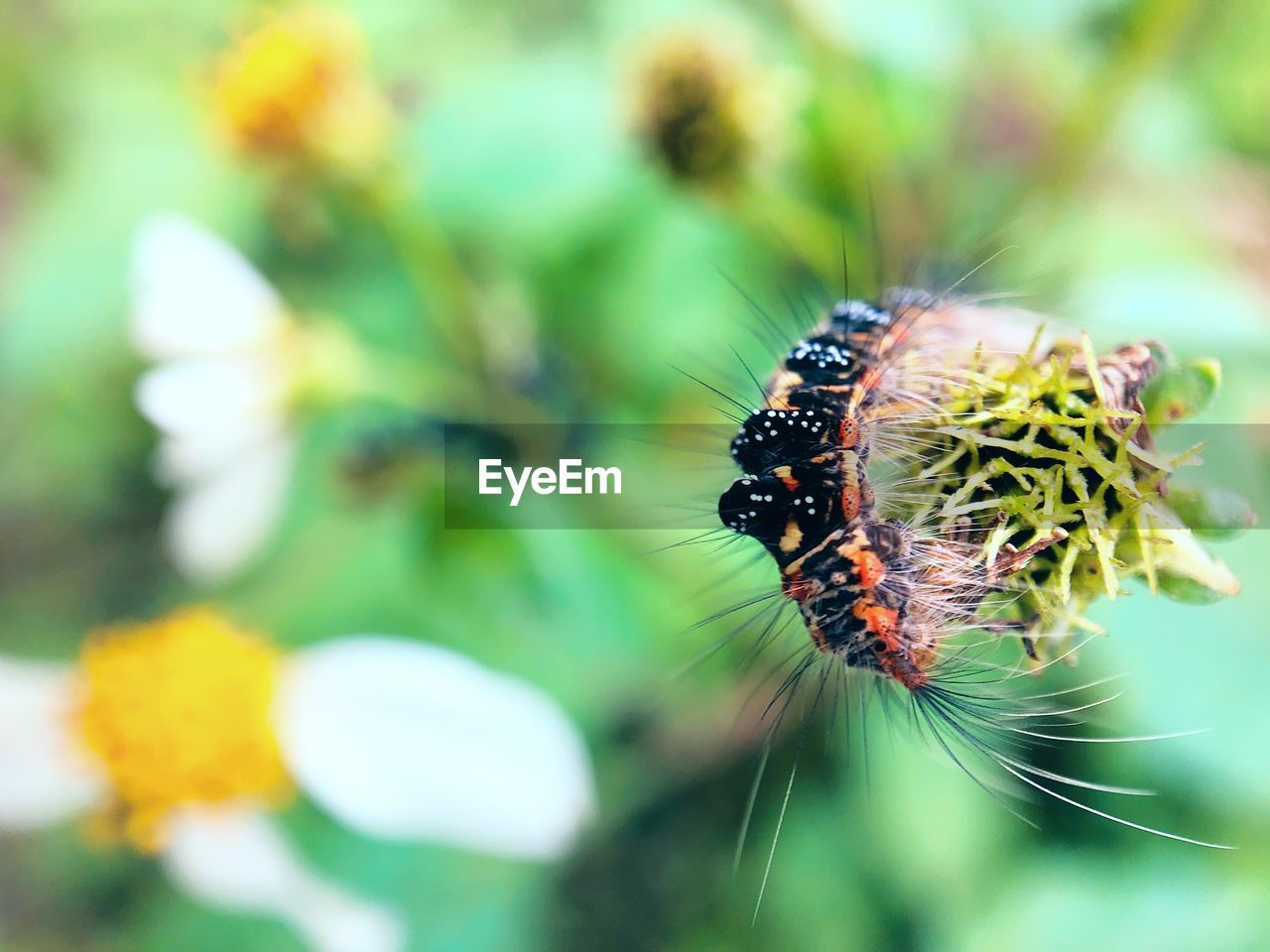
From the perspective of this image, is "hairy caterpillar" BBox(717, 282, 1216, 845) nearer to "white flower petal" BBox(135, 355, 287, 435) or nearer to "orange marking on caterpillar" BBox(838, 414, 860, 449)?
"orange marking on caterpillar" BBox(838, 414, 860, 449)

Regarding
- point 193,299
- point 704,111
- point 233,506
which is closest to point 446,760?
point 233,506

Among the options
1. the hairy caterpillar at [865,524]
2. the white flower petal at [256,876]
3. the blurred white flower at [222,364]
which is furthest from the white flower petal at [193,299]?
the hairy caterpillar at [865,524]

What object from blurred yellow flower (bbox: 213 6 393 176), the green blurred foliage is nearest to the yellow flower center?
the green blurred foliage

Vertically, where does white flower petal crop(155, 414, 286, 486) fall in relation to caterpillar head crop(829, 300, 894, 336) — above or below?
above

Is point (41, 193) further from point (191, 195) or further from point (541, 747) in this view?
point (541, 747)

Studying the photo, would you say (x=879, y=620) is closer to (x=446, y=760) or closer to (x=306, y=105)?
(x=446, y=760)

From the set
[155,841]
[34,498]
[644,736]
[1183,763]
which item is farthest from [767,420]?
[34,498]
